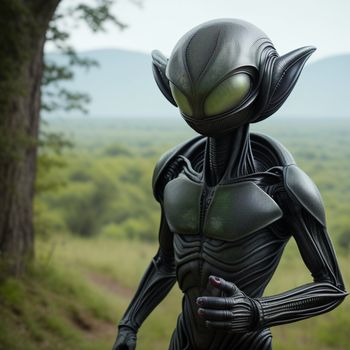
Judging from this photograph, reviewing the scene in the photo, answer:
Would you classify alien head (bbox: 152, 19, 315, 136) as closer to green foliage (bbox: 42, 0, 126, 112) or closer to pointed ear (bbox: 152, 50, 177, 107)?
pointed ear (bbox: 152, 50, 177, 107)

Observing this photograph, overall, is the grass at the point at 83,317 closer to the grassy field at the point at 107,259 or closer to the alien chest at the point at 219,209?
the grassy field at the point at 107,259

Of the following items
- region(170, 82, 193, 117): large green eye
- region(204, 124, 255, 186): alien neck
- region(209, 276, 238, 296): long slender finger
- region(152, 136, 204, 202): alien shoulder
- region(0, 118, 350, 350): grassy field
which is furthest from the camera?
region(0, 118, 350, 350): grassy field

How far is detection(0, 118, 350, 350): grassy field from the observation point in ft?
23.2

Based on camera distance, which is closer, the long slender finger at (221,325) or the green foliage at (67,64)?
the long slender finger at (221,325)

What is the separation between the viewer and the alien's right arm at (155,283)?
7.46 ft

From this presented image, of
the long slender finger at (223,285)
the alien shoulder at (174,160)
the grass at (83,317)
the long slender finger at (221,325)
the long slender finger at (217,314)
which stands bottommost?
the grass at (83,317)

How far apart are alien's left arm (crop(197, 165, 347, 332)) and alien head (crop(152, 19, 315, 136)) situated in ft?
0.78

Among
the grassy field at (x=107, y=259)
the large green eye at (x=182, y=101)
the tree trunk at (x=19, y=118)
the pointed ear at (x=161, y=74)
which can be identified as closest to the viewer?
the large green eye at (x=182, y=101)

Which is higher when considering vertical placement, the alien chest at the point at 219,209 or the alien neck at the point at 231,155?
the alien neck at the point at 231,155

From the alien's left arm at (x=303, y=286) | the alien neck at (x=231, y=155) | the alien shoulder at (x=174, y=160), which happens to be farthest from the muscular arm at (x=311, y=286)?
the alien shoulder at (x=174, y=160)

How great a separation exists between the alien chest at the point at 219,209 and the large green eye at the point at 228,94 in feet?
0.84

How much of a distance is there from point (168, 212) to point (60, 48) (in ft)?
23.8

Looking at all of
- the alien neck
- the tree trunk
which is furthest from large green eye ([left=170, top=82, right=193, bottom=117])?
the tree trunk

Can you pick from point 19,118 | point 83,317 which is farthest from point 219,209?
point 83,317
